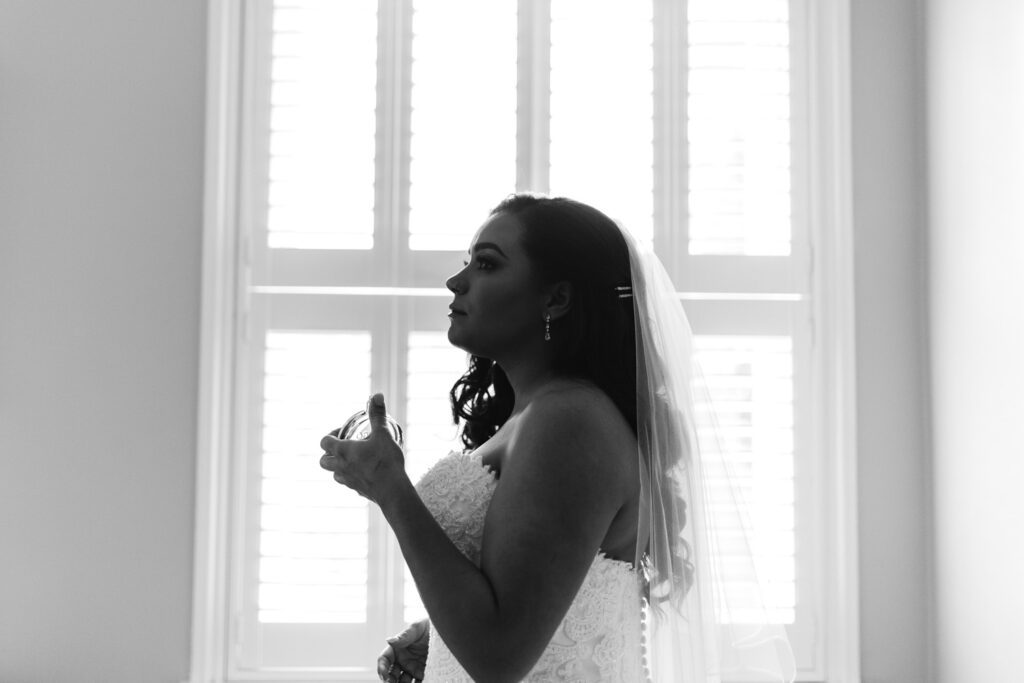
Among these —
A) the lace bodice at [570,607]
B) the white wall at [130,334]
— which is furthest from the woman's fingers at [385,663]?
the white wall at [130,334]

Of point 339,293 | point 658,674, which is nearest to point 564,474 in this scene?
point 658,674

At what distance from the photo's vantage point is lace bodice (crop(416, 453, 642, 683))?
144 cm

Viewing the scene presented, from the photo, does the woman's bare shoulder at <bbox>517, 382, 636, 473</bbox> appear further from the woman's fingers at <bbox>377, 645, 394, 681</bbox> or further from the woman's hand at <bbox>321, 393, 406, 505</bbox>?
the woman's fingers at <bbox>377, 645, 394, 681</bbox>

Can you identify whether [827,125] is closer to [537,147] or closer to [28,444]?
[537,147]

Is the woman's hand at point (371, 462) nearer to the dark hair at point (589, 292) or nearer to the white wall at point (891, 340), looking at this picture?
the dark hair at point (589, 292)

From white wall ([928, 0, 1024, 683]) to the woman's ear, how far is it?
107 centimetres

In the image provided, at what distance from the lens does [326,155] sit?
264 centimetres

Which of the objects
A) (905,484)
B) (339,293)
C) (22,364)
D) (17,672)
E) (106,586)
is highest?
(339,293)

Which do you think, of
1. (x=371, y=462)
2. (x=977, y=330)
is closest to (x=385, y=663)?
(x=371, y=462)

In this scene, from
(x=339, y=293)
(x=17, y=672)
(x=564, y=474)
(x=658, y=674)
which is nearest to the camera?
(x=564, y=474)

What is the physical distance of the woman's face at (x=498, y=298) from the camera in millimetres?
1549

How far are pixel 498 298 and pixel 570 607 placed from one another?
→ 478 millimetres

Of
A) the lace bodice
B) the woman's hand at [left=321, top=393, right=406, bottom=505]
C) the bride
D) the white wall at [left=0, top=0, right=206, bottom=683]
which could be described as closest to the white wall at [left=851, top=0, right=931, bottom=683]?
the bride

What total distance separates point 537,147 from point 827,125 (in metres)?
0.77
